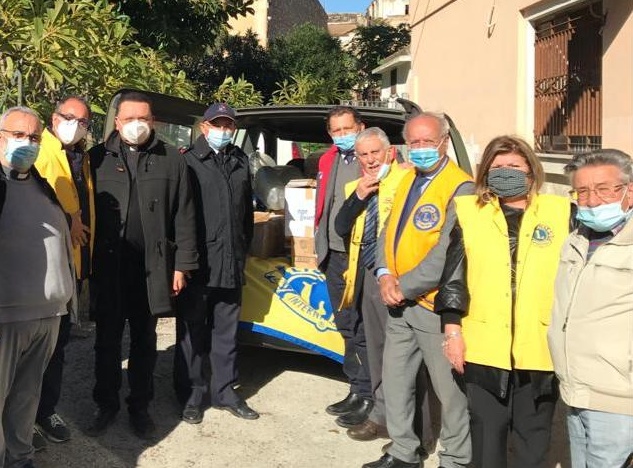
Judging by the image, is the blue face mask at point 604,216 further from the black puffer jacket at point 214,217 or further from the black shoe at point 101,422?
the black shoe at point 101,422

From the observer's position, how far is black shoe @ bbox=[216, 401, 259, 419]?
4059 millimetres

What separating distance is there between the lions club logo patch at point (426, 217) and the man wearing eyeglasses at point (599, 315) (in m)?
0.73

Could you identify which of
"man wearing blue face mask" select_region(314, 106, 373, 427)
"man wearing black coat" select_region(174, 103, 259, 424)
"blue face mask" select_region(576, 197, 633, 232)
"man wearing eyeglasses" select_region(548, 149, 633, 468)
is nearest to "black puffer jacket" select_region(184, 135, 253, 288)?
"man wearing black coat" select_region(174, 103, 259, 424)

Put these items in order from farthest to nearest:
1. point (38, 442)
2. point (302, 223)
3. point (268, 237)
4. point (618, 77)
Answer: point (618, 77) → point (268, 237) → point (302, 223) → point (38, 442)

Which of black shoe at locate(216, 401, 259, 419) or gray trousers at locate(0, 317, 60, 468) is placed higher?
gray trousers at locate(0, 317, 60, 468)

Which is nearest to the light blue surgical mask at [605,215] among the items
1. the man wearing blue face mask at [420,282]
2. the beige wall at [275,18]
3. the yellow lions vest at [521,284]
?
the yellow lions vest at [521,284]

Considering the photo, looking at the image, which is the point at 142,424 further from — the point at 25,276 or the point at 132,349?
the point at 25,276

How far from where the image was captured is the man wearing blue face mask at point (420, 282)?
10.1ft

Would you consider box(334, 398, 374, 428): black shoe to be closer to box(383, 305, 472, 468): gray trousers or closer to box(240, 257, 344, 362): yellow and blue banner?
box(240, 257, 344, 362): yellow and blue banner

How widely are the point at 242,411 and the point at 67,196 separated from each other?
1742 mm

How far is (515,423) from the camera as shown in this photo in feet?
9.19

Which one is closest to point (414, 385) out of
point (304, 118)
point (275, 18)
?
point (304, 118)

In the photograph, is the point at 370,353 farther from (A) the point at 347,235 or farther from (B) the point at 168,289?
(B) the point at 168,289

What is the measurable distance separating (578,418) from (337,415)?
197cm
